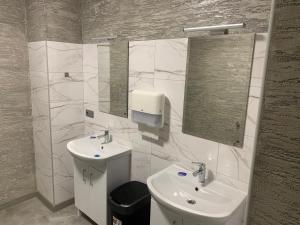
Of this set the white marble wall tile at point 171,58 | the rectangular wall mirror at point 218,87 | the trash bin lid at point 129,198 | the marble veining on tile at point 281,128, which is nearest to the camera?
the marble veining on tile at point 281,128

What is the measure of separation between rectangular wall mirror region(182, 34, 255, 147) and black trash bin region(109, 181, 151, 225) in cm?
69

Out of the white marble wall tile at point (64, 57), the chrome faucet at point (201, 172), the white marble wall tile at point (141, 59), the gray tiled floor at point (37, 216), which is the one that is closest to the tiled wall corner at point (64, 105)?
the white marble wall tile at point (64, 57)

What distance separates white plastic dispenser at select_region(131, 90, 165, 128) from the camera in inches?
68.7

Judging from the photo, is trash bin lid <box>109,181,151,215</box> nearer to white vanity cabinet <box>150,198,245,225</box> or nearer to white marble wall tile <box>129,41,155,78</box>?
white vanity cabinet <box>150,198,245,225</box>

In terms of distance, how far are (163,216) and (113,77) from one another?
1327mm

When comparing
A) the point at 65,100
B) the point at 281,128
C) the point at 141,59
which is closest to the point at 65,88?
the point at 65,100

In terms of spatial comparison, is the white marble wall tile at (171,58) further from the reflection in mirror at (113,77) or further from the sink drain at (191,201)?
the sink drain at (191,201)

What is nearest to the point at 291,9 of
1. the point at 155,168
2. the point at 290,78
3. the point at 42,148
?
the point at 290,78

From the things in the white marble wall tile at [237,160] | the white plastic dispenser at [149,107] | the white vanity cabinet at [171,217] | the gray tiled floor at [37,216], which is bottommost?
the gray tiled floor at [37,216]

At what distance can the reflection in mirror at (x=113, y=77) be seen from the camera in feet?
6.88

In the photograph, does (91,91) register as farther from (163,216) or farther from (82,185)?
(163,216)

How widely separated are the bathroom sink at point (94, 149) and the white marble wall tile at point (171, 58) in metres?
0.77

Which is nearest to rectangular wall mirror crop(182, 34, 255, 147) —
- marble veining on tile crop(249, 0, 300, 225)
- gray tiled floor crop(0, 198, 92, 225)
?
marble veining on tile crop(249, 0, 300, 225)

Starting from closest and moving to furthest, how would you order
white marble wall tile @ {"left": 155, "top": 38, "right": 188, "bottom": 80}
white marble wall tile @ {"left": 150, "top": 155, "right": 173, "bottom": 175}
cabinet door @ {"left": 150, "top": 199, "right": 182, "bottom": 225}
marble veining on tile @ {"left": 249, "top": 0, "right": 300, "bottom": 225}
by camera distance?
marble veining on tile @ {"left": 249, "top": 0, "right": 300, "bottom": 225} → cabinet door @ {"left": 150, "top": 199, "right": 182, "bottom": 225} → white marble wall tile @ {"left": 155, "top": 38, "right": 188, "bottom": 80} → white marble wall tile @ {"left": 150, "top": 155, "right": 173, "bottom": 175}
